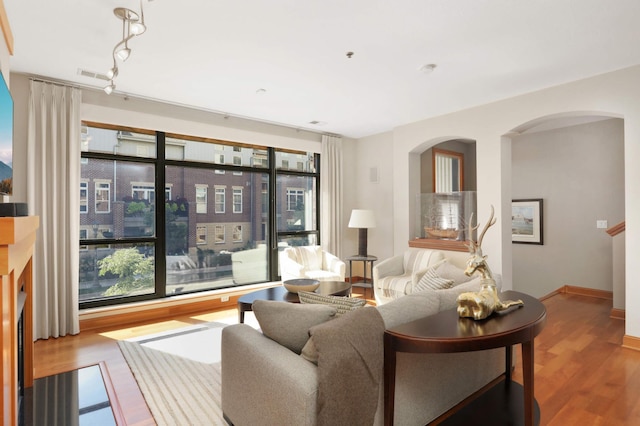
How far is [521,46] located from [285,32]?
6.35ft

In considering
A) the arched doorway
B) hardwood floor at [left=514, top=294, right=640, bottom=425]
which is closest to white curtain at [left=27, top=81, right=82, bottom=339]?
hardwood floor at [left=514, top=294, right=640, bottom=425]

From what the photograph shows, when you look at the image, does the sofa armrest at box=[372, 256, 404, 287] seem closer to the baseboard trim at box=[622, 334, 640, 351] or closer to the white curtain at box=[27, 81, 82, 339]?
the baseboard trim at box=[622, 334, 640, 351]

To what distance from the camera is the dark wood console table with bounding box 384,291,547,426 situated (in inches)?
62.9

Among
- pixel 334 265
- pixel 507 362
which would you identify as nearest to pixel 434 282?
pixel 507 362

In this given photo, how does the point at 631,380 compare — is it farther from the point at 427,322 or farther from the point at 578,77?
the point at 578,77

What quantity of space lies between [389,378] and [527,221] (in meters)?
5.40

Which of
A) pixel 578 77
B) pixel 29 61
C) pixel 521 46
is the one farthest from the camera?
pixel 578 77

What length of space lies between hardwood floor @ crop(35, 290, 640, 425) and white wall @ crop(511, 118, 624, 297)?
1.08 m

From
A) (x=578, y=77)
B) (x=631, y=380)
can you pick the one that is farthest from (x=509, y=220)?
(x=631, y=380)

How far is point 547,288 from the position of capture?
226 inches

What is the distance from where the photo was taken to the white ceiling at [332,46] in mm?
2369

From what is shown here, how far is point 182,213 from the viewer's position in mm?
4668

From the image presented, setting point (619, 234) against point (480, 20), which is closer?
point (480, 20)

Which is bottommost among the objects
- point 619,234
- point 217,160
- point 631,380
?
point 631,380
